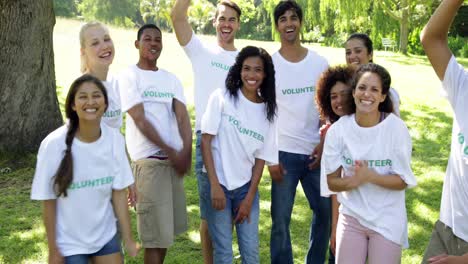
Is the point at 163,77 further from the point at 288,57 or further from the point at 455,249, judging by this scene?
the point at 455,249

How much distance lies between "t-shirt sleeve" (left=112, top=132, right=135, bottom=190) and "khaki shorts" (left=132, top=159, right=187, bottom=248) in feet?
1.87

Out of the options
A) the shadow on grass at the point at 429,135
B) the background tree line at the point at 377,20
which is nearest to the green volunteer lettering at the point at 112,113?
the shadow on grass at the point at 429,135

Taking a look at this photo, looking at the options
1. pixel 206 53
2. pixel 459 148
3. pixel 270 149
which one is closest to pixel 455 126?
pixel 459 148

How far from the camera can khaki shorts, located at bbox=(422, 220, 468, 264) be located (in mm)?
2753

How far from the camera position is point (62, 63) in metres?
19.4

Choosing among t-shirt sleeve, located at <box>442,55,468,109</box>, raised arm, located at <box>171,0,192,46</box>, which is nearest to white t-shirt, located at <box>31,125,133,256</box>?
raised arm, located at <box>171,0,192,46</box>

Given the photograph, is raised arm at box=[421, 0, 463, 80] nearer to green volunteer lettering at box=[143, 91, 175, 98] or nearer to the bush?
green volunteer lettering at box=[143, 91, 175, 98]

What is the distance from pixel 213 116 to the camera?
3.50 m

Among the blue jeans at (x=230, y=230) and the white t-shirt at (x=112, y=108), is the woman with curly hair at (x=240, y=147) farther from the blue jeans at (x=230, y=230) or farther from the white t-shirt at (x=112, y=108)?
the white t-shirt at (x=112, y=108)

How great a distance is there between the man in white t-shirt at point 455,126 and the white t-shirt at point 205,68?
65.3 inches

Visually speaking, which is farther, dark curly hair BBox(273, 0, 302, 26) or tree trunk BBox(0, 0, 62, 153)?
tree trunk BBox(0, 0, 62, 153)

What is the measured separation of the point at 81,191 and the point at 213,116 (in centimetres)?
96

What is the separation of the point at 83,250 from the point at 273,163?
4.40 feet

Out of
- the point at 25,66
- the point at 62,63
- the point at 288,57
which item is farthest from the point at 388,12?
the point at 288,57
